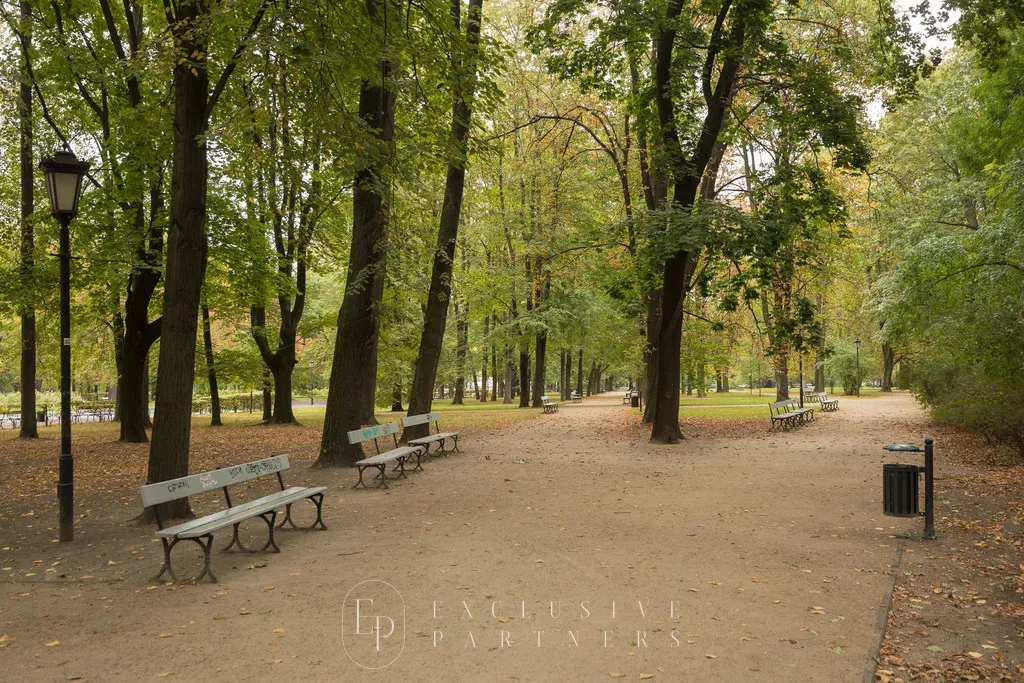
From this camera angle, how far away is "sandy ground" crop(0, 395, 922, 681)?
13.7 ft

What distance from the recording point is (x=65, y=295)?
752cm

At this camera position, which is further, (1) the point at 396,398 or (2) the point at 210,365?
(1) the point at 396,398

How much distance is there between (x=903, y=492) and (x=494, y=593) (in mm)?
5230

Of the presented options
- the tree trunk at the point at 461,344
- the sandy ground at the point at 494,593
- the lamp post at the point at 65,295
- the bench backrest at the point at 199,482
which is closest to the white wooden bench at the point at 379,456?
the sandy ground at the point at 494,593

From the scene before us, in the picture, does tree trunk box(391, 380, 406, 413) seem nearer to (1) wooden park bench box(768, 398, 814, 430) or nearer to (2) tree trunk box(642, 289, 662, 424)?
(2) tree trunk box(642, 289, 662, 424)

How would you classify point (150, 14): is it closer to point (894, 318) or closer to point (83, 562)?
point (83, 562)

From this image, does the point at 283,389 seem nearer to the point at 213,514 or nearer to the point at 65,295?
the point at 65,295

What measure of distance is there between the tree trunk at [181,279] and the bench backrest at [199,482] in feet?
2.97

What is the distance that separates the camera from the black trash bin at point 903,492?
304 inches

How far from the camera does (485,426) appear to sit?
2158cm

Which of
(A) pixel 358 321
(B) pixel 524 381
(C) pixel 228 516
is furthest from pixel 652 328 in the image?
(C) pixel 228 516

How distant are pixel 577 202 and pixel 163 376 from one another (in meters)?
17.2

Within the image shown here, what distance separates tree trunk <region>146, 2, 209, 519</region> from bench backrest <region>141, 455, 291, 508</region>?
0.91 meters

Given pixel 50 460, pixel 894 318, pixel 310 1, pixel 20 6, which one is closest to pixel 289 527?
pixel 310 1
